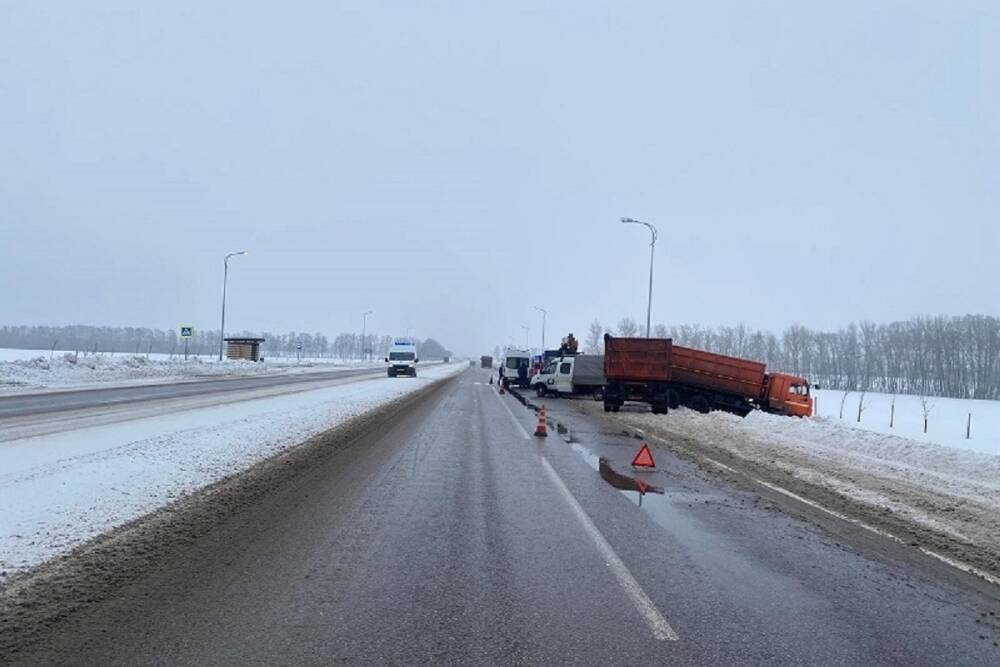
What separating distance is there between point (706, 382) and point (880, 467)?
49.5 ft

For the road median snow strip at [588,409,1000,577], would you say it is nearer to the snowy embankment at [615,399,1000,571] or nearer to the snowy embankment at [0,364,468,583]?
the snowy embankment at [615,399,1000,571]

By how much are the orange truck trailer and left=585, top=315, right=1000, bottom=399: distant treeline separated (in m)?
71.0

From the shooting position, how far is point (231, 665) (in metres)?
4.43

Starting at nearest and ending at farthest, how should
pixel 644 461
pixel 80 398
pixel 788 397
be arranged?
1. pixel 644 461
2. pixel 80 398
3. pixel 788 397

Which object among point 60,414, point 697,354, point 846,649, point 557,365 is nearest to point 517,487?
point 846,649

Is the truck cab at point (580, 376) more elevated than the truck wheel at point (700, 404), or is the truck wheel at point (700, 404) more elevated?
the truck cab at point (580, 376)

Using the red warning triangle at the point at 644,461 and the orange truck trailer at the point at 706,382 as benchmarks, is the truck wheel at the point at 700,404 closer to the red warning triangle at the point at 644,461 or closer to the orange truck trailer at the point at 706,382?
the orange truck trailer at the point at 706,382

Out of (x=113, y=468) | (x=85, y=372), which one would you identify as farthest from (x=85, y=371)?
(x=113, y=468)

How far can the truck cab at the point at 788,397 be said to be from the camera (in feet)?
96.5

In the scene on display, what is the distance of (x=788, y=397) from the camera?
96.7 feet

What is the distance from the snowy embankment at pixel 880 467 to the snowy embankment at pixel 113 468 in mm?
9672

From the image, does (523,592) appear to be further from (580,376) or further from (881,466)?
(580,376)

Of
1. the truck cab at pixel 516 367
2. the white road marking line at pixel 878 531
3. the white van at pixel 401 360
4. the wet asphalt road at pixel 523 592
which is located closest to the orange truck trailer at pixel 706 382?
the white road marking line at pixel 878 531

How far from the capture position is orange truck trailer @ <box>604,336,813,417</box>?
97.0 ft
